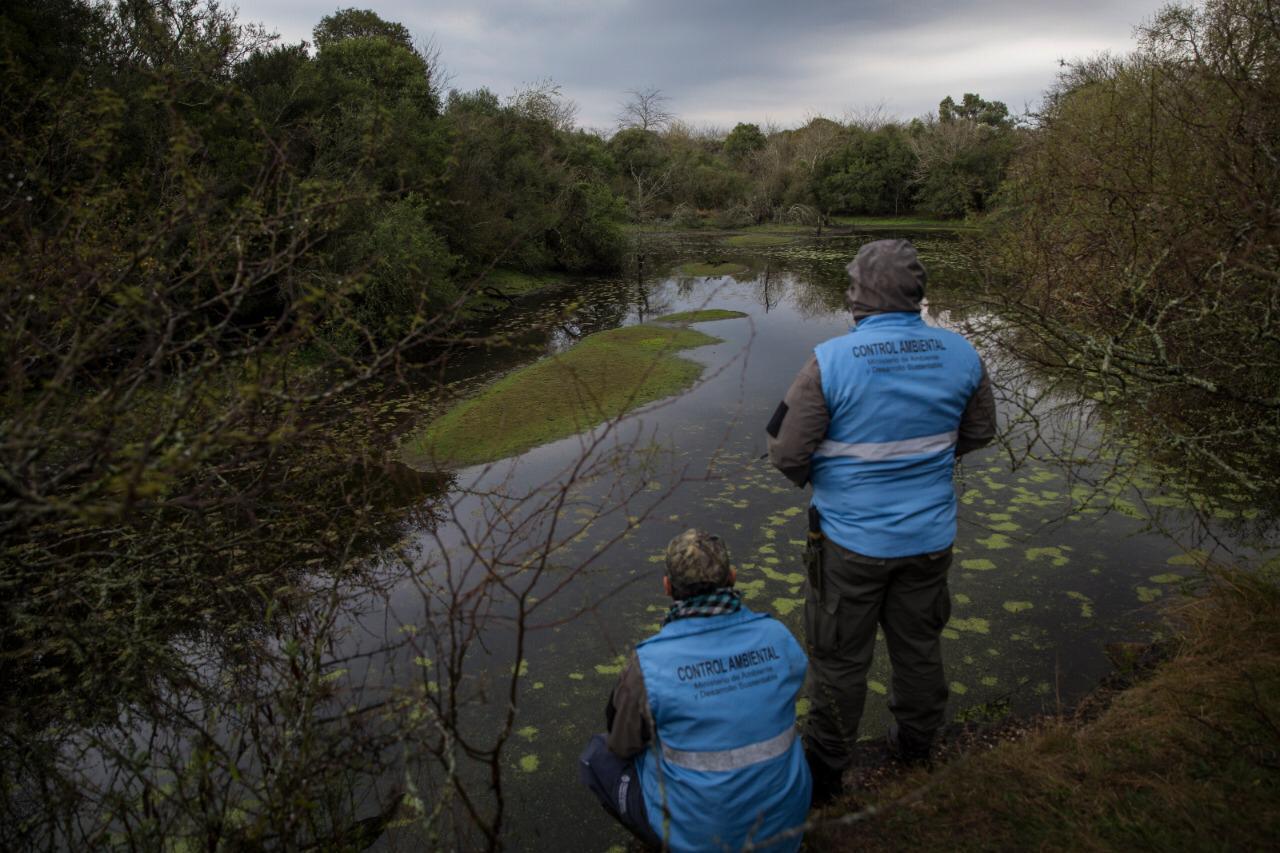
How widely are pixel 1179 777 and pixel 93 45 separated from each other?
45.5 ft

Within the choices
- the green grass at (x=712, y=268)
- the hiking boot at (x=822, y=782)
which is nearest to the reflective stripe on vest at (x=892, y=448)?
the hiking boot at (x=822, y=782)

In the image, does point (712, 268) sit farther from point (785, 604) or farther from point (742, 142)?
point (742, 142)

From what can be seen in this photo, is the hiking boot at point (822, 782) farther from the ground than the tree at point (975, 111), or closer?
closer

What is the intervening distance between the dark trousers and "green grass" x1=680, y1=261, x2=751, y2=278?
22216mm

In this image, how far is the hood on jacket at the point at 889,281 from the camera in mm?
2723

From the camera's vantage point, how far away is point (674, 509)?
21.2 feet

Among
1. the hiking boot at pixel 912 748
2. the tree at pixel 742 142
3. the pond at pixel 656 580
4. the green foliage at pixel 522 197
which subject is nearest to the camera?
the hiking boot at pixel 912 748

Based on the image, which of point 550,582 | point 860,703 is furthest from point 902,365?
point 550,582

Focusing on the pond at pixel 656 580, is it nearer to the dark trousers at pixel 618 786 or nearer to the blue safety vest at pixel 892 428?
the dark trousers at pixel 618 786

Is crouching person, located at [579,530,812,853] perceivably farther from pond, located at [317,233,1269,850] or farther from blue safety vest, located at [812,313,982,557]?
blue safety vest, located at [812,313,982,557]

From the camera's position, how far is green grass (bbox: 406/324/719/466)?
847 cm

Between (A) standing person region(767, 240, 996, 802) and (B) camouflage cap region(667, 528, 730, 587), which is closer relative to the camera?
(B) camouflage cap region(667, 528, 730, 587)

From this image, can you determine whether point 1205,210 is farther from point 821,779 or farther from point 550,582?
point 550,582

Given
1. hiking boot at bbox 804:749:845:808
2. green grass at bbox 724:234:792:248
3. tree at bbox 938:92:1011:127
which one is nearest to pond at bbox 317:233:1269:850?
hiking boot at bbox 804:749:845:808
